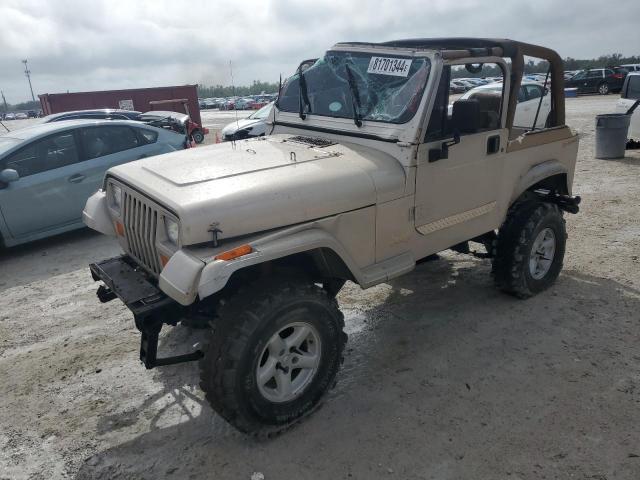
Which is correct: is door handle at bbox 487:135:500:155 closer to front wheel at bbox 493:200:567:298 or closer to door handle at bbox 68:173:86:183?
front wheel at bbox 493:200:567:298

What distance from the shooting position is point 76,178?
6.56 metres

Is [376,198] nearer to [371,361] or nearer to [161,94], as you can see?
[371,361]

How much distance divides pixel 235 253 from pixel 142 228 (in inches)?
33.2

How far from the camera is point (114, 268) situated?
3.32m

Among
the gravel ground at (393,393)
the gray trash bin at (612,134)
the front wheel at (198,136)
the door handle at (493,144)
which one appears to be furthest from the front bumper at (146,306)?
the front wheel at (198,136)

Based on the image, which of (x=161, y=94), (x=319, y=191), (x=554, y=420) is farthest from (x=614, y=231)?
(x=161, y=94)

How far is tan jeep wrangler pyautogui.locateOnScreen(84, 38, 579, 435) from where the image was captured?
274 cm

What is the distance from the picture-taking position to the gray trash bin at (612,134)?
1023cm

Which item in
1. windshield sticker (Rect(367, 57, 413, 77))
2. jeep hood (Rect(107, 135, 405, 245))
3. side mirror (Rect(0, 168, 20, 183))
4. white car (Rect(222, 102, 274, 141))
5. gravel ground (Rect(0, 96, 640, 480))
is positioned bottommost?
gravel ground (Rect(0, 96, 640, 480))

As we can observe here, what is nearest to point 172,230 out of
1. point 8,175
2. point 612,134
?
point 8,175

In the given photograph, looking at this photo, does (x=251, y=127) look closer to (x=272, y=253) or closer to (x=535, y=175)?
(x=535, y=175)

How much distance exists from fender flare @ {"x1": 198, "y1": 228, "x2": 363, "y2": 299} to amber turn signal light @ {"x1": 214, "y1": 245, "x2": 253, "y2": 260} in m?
0.02

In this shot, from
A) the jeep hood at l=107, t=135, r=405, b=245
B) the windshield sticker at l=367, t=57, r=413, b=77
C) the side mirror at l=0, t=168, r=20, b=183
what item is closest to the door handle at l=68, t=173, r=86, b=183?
the side mirror at l=0, t=168, r=20, b=183

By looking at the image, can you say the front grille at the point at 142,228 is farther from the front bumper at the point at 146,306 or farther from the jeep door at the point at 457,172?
the jeep door at the point at 457,172
